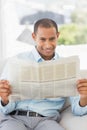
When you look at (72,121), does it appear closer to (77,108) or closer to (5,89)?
(77,108)

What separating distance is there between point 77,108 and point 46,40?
40 cm

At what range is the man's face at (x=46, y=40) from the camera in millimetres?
1515

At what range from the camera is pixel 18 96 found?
137cm

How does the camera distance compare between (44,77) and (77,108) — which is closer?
(44,77)

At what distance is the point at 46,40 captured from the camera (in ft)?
4.99

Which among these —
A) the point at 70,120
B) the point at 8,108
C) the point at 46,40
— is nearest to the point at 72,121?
the point at 70,120

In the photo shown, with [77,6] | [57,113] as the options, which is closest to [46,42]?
[57,113]

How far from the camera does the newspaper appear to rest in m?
1.31

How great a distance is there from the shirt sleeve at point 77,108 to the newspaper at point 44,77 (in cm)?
15

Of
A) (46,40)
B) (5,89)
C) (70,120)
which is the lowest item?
(70,120)

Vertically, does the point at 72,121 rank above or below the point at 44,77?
below

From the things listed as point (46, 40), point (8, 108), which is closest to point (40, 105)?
point (8, 108)

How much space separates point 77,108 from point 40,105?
0.65ft

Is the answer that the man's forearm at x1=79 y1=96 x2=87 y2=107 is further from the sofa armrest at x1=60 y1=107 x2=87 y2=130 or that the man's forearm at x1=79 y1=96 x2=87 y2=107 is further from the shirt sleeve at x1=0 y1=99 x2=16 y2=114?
the shirt sleeve at x1=0 y1=99 x2=16 y2=114
